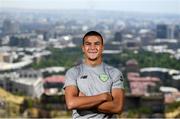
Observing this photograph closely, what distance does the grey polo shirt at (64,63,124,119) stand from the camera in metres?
0.86

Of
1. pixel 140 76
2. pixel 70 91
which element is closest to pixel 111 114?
pixel 70 91

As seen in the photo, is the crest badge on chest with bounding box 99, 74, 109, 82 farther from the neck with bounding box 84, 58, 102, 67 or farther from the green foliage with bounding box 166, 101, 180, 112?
the green foliage with bounding box 166, 101, 180, 112

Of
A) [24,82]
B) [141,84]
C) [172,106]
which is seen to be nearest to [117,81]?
[172,106]

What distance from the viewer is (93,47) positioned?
2.89ft

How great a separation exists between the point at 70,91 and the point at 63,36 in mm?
10302

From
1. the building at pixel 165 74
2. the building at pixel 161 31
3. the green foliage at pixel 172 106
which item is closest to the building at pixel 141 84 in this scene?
the building at pixel 165 74

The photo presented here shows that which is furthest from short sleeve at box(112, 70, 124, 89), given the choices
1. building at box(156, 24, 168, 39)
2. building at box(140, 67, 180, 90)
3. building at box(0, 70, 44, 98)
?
building at box(156, 24, 168, 39)

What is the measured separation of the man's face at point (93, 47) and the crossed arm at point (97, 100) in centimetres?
6

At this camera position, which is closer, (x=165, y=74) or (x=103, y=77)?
(x=103, y=77)

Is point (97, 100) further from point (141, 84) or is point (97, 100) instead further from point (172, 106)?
point (141, 84)

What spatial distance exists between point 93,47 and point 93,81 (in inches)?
2.3

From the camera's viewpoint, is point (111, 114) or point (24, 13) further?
point (24, 13)

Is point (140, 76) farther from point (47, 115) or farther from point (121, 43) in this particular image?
point (47, 115)

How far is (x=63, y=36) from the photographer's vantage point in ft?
36.6
